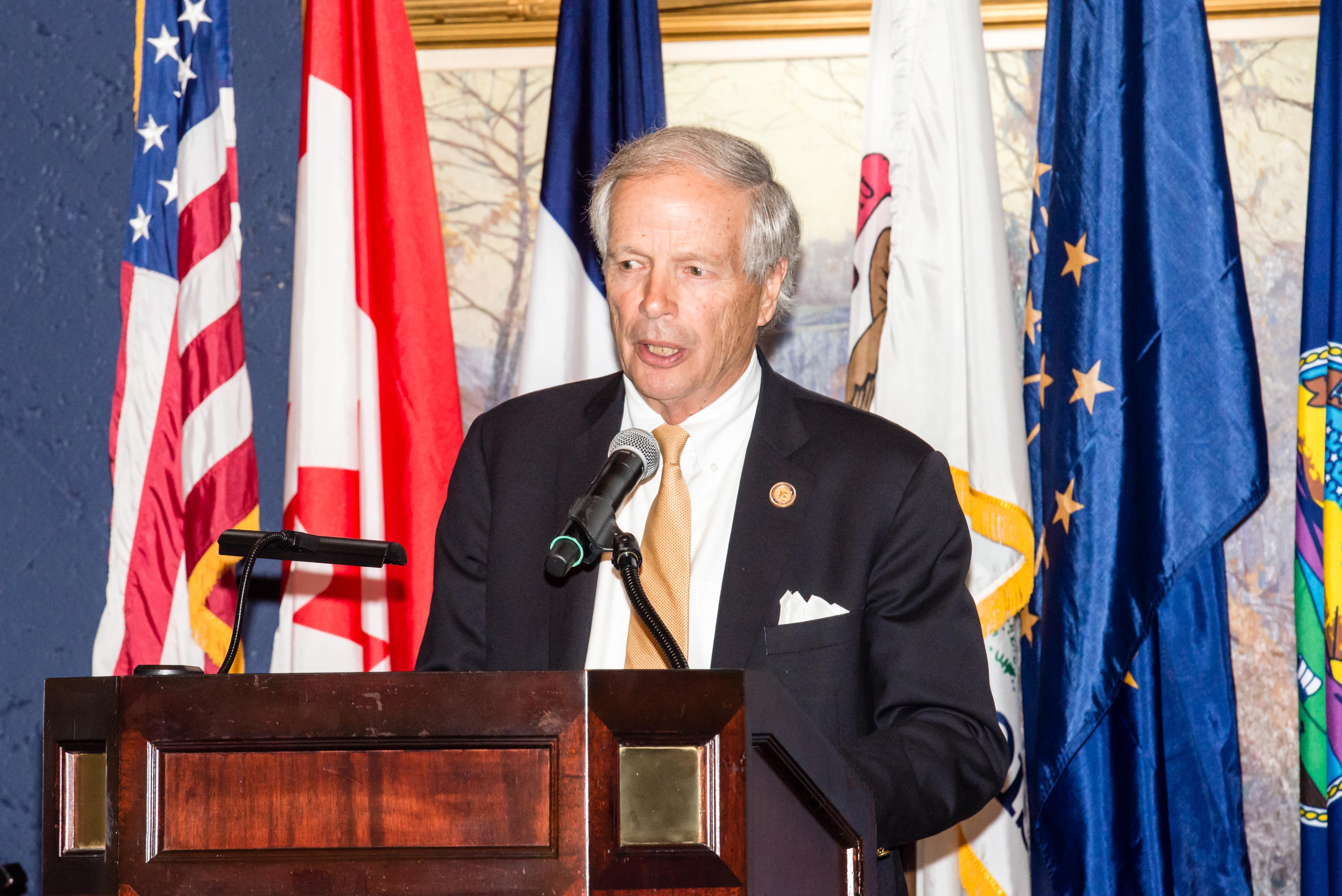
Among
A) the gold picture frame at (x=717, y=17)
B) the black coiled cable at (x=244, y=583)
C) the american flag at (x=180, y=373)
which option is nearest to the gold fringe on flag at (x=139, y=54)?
the american flag at (x=180, y=373)

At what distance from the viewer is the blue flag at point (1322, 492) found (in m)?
2.31

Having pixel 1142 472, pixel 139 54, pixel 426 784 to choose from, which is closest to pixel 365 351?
pixel 139 54

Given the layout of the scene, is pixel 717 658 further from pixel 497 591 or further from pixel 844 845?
pixel 844 845

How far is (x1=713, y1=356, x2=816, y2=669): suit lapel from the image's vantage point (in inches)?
64.5

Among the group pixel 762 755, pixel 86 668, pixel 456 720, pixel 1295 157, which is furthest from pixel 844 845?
pixel 86 668

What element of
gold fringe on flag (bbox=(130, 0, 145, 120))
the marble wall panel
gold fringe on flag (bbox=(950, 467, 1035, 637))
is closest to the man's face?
gold fringe on flag (bbox=(950, 467, 1035, 637))

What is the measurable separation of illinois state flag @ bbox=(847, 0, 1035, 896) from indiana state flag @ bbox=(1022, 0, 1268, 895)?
8 cm

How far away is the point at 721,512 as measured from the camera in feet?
5.92

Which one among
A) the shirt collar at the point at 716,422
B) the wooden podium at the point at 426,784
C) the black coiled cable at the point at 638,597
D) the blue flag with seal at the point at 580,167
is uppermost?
the blue flag with seal at the point at 580,167

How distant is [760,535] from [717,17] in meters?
1.70

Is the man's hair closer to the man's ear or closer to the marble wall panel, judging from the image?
the man's ear

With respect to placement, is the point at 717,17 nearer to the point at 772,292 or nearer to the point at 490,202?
the point at 490,202

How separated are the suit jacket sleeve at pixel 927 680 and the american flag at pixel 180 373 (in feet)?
5.44

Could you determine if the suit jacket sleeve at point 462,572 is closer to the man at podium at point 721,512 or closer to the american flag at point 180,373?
the man at podium at point 721,512
